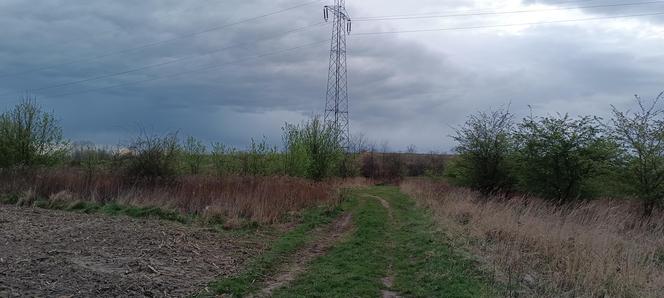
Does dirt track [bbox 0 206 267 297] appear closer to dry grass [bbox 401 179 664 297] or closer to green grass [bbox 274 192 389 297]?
green grass [bbox 274 192 389 297]

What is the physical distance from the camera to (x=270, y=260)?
36.3ft

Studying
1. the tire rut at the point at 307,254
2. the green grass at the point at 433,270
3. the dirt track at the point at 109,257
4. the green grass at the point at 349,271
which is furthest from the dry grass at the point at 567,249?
the dirt track at the point at 109,257

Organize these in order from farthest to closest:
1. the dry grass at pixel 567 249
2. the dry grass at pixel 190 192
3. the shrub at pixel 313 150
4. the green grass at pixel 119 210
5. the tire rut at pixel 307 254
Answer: the shrub at pixel 313 150 → the dry grass at pixel 190 192 → the green grass at pixel 119 210 → the tire rut at pixel 307 254 → the dry grass at pixel 567 249

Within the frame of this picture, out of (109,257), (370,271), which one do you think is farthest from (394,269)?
(109,257)

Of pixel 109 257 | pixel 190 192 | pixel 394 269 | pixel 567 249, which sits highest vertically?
pixel 190 192

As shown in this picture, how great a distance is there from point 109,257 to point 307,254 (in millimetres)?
4493

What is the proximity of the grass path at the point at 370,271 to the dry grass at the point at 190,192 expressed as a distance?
9.98 feet

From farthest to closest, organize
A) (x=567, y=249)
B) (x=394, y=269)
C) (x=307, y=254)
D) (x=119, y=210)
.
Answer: (x=119, y=210) < (x=307, y=254) < (x=394, y=269) < (x=567, y=249)

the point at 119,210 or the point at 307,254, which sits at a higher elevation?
the point at 119,210

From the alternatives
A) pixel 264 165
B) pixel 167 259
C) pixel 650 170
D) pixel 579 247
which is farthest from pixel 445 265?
pixel 264 165

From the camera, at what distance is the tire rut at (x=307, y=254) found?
9.15m

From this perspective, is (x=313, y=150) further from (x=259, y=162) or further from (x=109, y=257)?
(x=109, y=257)

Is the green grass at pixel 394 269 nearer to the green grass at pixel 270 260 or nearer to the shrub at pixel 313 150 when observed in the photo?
the green grass at pixel 270 260

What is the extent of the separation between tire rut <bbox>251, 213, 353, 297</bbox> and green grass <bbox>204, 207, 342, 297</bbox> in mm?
182
